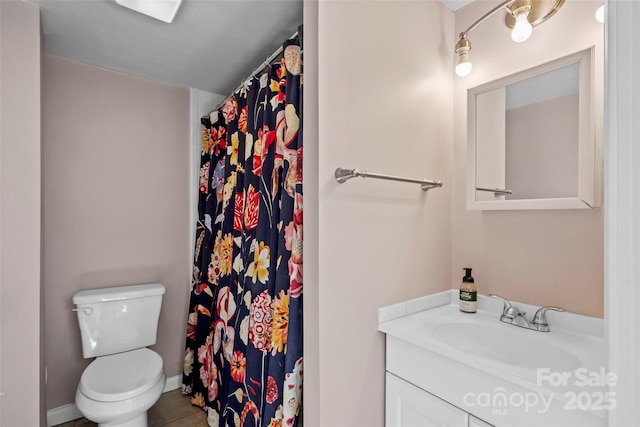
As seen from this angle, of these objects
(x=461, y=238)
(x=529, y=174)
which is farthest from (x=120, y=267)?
(x=529, y=174)

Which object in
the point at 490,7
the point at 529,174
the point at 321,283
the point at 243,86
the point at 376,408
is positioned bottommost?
the point at 376,408

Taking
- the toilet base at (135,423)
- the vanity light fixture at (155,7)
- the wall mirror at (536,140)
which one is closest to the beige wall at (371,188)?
the wall mirror at (536,140)

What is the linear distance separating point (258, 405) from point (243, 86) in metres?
1.72

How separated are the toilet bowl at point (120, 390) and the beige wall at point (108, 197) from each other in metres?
0.45

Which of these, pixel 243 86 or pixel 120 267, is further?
pixel 120 267

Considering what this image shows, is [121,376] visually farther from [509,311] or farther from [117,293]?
[509,311]

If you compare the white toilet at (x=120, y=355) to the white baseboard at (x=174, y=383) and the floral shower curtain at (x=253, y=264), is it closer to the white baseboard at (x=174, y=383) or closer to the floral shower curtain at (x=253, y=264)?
the floral shower curtain at (x=253, y=264)

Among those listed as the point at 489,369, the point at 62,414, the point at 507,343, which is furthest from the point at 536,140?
the point at 62,414

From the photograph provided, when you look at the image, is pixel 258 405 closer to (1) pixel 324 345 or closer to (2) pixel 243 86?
(1) pixel 324 345

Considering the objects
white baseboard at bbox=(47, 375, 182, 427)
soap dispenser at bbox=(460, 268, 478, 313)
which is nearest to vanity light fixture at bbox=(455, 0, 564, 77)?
soap dispenser at bbox=(460, 268, 478, 313)

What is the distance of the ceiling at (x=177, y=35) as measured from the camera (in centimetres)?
154

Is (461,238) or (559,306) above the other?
(461,238)
